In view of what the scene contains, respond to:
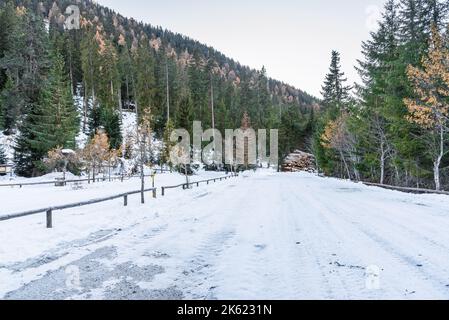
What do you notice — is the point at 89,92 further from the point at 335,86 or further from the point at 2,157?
the point at 335,86

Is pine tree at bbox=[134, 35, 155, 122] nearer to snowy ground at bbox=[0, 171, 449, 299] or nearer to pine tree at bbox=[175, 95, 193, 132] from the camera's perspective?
pine tree at bbox=[175, 95, 193, 132]

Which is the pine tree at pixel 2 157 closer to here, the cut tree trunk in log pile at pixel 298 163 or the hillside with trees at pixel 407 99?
the hillside with trees at pixel 407 99

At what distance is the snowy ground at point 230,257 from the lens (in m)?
5.14

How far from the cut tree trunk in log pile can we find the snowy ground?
82.4 meters

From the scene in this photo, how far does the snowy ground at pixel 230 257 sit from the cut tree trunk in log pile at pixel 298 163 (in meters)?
82.4

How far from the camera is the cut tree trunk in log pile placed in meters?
94.2

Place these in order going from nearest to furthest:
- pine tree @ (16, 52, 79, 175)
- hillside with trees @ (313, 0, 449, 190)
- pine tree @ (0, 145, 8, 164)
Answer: hillside with trees @ (313, 0, 449, 190), pine tree @ (0, 145, 8, 164), pine tree @ (16, 52, 79, 175)

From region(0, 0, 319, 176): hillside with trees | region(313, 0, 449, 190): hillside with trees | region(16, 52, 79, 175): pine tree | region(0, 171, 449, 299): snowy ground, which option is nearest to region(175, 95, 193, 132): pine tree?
region(0, 0, 319, 176): hillside with trees

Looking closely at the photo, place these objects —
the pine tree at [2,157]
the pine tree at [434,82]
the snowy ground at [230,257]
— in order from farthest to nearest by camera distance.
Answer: the pine tree at [2,157], the pine tree at [434,82], the snowy ground at [230,257]

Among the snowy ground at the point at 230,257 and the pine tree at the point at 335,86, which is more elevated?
the pine tree at the point at 335,86

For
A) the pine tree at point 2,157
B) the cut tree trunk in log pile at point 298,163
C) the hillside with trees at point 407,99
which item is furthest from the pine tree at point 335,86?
the pine tree at point 2,157
